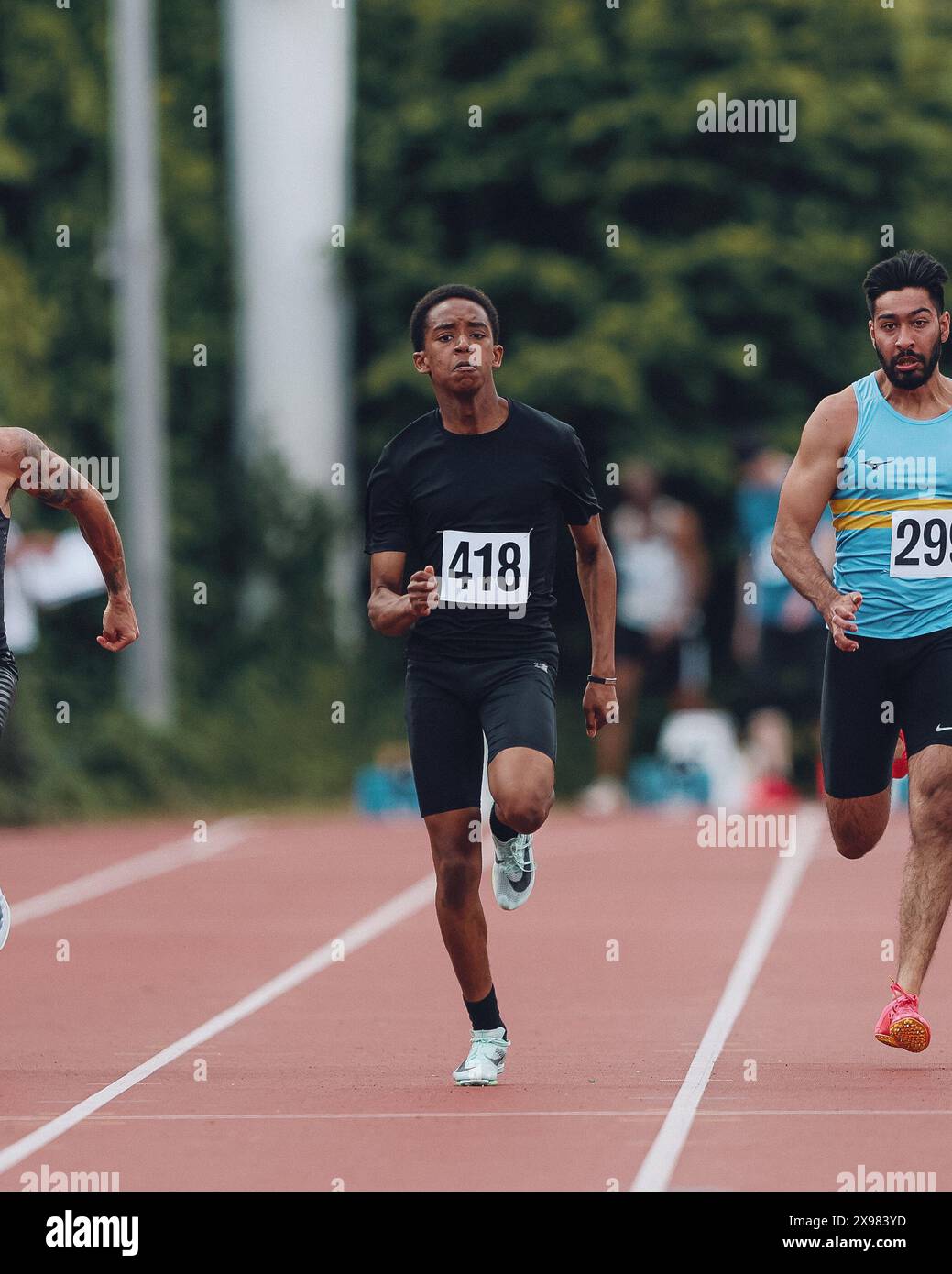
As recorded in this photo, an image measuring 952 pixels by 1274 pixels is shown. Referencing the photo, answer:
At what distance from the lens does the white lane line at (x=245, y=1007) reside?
7.72 m

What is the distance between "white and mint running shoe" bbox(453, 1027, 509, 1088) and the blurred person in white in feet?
35.2

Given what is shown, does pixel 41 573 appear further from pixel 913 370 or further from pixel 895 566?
pixel 913 370

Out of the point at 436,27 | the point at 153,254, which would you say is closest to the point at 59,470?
the point at 153,254

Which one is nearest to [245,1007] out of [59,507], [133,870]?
[59,507]

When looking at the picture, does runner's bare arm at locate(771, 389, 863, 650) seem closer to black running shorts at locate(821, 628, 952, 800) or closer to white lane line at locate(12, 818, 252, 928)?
black running shorts at locate(821, 628, 952, 800)

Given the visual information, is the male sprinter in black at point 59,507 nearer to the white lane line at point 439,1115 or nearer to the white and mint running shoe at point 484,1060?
the white lane line at point 439,1115

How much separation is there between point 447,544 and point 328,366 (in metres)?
15.4

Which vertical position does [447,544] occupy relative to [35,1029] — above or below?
above

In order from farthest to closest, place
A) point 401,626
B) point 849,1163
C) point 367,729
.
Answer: point 367,729 → point 401,626 → point 849,1163

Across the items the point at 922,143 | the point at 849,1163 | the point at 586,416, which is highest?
the point at 922,143

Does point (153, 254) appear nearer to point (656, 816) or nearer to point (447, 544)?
point (656, 816)

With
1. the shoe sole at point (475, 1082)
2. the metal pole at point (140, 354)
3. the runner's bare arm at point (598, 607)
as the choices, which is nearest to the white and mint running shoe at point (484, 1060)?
the shoe sole at point (475, 1082)

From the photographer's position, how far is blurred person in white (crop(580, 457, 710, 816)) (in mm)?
19797

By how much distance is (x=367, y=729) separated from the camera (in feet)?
74.8
